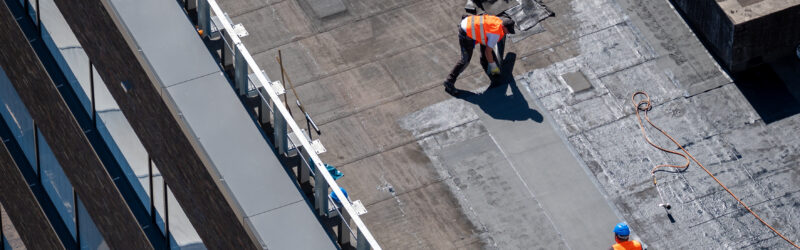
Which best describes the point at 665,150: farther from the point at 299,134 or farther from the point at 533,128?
the point at 299,134

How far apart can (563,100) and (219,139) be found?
9.97 meters

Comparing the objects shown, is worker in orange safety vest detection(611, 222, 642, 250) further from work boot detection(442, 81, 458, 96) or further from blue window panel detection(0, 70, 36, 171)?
blue window panel detection(0, 70, 36, 171)

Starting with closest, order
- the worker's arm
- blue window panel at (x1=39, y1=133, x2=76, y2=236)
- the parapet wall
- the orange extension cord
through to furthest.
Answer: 1. blue window panel at (x1=39, y1=133, x2=76, y2=236)
2. the orange extension cord
3. the parapet wall
4. the worker's arm

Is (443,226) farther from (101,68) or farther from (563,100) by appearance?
(101,68)

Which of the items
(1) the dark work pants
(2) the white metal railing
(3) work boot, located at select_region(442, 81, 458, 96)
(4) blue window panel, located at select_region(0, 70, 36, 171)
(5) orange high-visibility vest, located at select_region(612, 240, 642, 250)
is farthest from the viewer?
(3) work boot, located at select_region(442, 81, 458, 96)

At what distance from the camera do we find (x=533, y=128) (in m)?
24.7

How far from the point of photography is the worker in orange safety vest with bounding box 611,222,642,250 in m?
21.0

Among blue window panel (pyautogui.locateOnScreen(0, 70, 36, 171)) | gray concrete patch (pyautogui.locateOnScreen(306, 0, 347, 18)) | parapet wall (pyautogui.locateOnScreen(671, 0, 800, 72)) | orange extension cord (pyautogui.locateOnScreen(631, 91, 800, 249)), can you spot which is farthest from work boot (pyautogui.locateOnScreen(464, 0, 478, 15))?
blue window panel (pyautogui.locateOnScreen(0, 70, 36, 171))

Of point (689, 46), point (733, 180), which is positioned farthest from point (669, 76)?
point (733, 180)

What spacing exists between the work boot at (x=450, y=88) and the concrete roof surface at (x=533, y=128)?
10 centimetres

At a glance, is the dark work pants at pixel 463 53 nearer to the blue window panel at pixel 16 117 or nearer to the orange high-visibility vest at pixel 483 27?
the orange high-visibility vest at pixel 483 27

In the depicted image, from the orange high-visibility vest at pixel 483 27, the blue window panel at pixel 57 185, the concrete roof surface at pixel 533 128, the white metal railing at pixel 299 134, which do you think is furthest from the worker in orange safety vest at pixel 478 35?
the blue window panel at pixel 57 185

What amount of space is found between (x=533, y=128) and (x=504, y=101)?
813mm

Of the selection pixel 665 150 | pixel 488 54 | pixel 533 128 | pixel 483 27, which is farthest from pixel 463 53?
pixel 665 150
